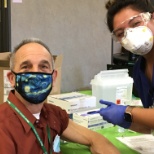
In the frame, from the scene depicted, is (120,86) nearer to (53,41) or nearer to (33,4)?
(53,41)

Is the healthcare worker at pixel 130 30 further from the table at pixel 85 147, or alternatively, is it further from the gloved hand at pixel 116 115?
the table at pixel 85 147

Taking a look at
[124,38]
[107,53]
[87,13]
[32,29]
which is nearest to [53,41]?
[32,29]

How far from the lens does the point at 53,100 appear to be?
1986 mm

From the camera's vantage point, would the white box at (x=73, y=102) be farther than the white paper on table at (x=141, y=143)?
Yes

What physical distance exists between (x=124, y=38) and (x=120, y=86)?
70cm

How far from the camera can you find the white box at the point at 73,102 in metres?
1.89

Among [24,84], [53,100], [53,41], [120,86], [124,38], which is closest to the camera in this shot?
[24,84]

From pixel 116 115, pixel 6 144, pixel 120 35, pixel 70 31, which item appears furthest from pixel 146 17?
pixel 70 31

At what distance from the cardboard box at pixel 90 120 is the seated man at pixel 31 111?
0.25m

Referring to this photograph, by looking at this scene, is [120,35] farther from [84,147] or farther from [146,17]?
[84,147]

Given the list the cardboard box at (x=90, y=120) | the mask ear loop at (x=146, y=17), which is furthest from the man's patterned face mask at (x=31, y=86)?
the mask ear loop at (x=146, y=17)

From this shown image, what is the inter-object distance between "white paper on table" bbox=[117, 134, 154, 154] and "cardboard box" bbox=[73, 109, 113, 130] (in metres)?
0.17

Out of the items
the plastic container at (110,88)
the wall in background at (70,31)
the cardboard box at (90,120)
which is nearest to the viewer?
the cardboard box at (90,120)

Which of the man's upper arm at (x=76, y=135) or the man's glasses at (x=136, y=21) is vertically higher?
the man's glasses at (x=136, y=21)
